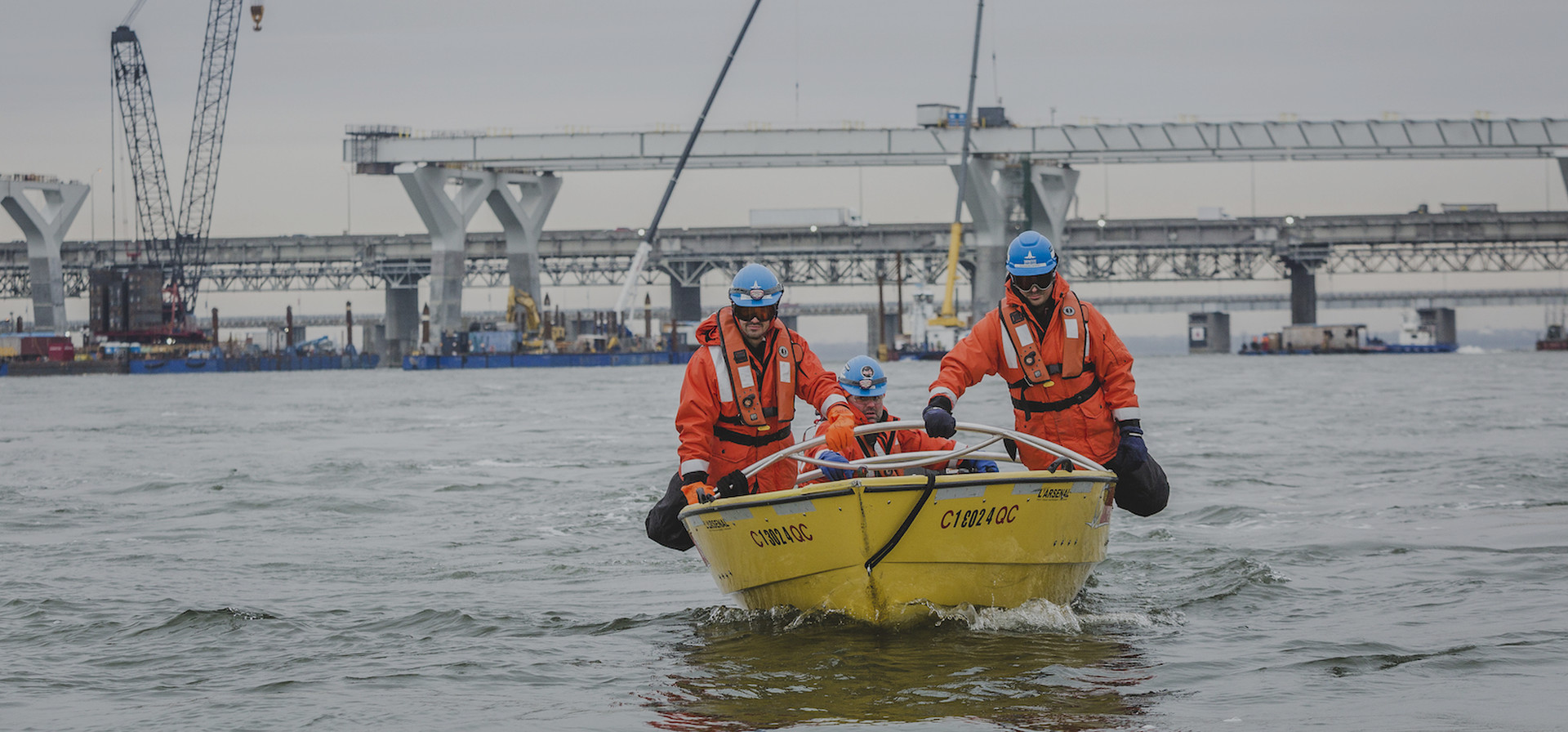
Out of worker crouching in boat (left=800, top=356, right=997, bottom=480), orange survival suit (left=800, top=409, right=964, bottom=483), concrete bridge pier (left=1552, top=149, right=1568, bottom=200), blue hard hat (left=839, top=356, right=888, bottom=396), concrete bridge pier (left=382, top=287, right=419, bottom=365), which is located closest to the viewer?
orange survival suit (left=800, top=409, right=964, bottom=483)

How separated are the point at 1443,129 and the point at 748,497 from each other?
257 ft

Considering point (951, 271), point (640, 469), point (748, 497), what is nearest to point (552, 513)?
point (640, 469)

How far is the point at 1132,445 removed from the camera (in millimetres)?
8969

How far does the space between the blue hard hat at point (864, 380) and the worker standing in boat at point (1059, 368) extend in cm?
80

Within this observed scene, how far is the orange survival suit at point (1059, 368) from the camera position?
29.6 feet

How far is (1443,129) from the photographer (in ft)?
258

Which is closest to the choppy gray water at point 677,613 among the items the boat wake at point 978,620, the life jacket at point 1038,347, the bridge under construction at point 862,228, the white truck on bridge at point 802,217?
the boat wake at point 978,620

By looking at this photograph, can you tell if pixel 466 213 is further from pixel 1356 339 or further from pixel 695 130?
pixel 1356 339

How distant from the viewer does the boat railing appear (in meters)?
8.16

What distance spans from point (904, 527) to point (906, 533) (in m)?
0.07

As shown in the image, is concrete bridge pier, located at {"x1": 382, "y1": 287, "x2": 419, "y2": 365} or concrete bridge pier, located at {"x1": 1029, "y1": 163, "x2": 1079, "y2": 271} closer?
concrete bridge pier, located at {"x1": 1029, "y1": 163, "x2": 1079, "y2": 271}

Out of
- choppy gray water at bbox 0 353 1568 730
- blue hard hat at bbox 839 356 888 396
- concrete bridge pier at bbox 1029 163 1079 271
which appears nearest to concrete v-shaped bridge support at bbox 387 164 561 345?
concrete bridge pier at bbox 1029 163 1079 271

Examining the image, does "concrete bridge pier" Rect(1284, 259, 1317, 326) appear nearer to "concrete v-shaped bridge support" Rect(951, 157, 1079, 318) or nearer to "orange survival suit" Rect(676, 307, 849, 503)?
"concrete v-shaped bridge support" Rect(951, 157, 1079, 318)

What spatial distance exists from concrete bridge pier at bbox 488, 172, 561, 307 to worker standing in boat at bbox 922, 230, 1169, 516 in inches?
3227
